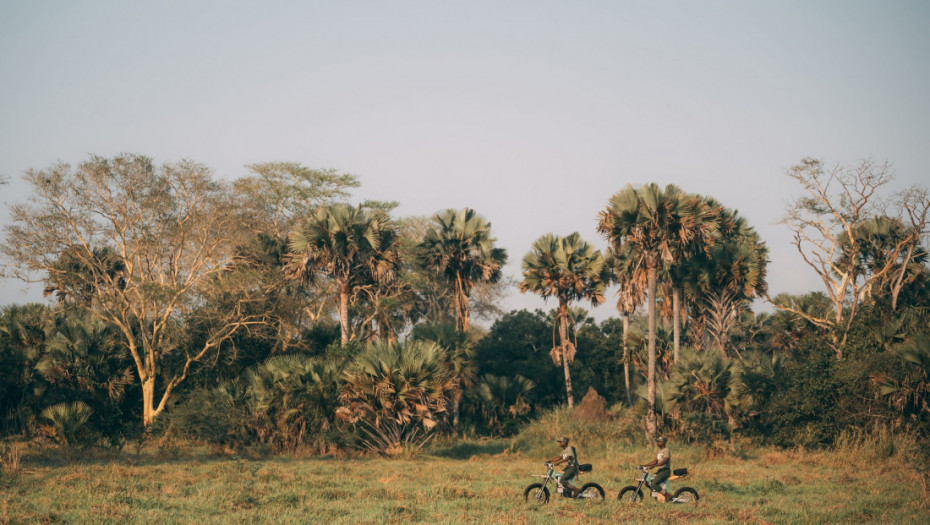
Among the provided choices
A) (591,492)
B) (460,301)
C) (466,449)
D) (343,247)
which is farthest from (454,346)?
(591,492)

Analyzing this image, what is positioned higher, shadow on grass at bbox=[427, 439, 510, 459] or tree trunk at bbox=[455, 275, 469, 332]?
tree trunk at bbox=[455, 275, 469, 332]

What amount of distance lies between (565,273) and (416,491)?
21.6 metres

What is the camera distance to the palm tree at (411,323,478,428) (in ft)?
94.7

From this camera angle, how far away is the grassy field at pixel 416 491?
12633 millimetres

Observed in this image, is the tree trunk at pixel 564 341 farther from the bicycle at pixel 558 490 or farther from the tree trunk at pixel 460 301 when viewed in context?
the bicycle at pixel 558 490

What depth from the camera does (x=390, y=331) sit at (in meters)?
38.3

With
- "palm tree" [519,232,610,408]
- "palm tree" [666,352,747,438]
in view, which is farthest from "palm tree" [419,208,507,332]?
"palm tree" [666,352,747,438]

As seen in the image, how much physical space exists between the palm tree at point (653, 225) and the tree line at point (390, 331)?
0.07 metres

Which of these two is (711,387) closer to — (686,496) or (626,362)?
(626,362)

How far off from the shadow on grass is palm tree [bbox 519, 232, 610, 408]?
8802 mm

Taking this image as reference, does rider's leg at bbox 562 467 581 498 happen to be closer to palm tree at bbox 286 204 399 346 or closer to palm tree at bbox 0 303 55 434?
palm tree at bbox 286 204 399 346

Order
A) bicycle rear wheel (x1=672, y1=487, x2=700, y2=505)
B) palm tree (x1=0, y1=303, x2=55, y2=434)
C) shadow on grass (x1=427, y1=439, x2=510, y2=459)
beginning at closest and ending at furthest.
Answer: bicycle rear wheel (x1=672, y1=487, x2=700, y2=505)
shadow on grass (x1=427, y1=439, x2=510, y2=459)
palm tree (x1=0, y1=303, x2=55, y2=434)

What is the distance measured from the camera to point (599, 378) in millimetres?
40250

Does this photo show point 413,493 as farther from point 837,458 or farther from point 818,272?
point 818,272
